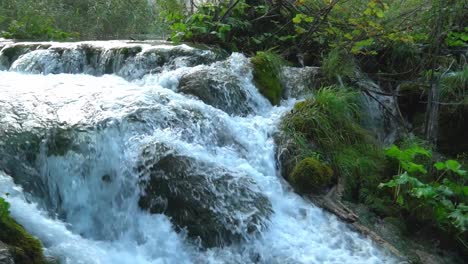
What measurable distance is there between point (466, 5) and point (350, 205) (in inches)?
150

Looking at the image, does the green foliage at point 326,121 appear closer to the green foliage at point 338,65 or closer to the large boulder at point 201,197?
the green foliage at point 338,65

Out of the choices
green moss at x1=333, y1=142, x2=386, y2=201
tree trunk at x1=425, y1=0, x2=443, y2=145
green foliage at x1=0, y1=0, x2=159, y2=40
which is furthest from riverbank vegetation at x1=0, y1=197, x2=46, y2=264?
green foliage at x1=0, y1=0, x2=159, y2=40

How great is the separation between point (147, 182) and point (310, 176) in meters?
1.66

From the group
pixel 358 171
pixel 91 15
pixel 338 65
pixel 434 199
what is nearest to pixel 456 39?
pixel 338 65

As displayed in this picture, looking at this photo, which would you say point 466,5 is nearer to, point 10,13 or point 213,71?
point 213,71

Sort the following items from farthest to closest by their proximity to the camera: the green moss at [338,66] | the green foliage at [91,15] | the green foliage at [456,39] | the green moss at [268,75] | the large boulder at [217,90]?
1. the green foliage at [91,15]
2. the green foliage at [456,39]
3. the green moss at [338,66]
4. the green moss at [268,75]
5. the large boulder at [217,90]

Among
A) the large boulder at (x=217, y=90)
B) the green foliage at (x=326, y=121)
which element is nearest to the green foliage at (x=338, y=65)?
the green foliage at (x=326, y=121)

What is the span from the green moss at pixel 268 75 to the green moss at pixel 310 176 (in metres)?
1.82

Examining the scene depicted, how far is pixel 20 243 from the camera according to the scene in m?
2.96

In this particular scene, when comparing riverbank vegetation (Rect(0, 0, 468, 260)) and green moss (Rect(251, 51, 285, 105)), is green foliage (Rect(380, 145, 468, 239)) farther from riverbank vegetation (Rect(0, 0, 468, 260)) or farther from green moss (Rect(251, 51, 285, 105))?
green moss (Rect(251, 51, 285, 105))

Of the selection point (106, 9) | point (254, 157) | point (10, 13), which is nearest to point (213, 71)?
point (254, 157)

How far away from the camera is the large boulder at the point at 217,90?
5.85 m

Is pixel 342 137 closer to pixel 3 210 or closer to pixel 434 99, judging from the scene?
pixel 434 99

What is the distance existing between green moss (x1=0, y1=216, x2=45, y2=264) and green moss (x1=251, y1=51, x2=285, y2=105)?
398cm
